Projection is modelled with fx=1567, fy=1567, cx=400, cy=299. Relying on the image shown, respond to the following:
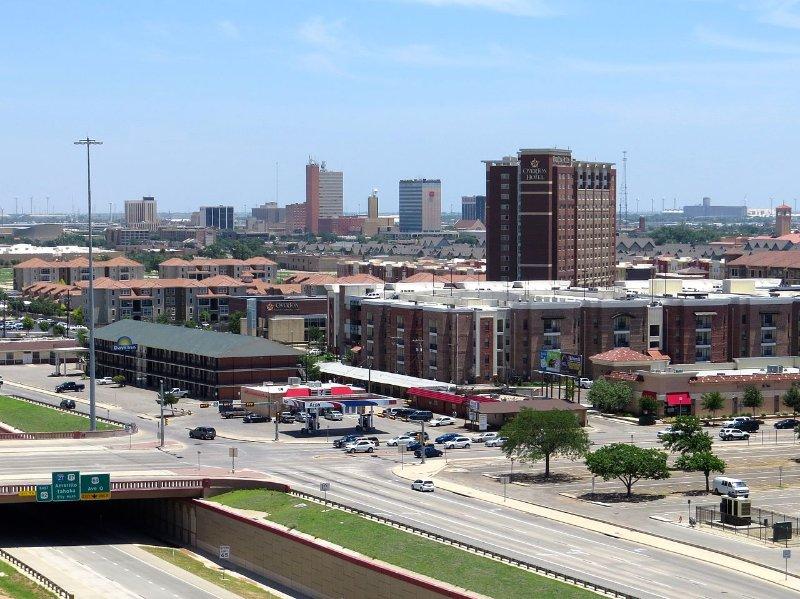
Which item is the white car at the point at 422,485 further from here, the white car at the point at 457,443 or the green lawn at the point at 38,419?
the green lawn at the point at 38,419

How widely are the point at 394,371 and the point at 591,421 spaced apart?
28.6m

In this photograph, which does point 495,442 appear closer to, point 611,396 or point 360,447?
point 360,447

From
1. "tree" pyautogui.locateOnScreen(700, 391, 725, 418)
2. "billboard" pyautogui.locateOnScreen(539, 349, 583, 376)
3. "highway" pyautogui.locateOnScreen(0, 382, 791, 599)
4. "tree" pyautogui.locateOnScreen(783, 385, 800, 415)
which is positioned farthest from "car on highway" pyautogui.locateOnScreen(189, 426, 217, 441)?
"tree" pyautogui.locateOnScreen(783, 385, 800, 415)

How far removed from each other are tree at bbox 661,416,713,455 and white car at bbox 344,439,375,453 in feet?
67.2

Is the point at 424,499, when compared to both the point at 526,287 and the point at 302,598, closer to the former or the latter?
the point at 302,598

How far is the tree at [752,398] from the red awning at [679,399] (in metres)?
4.61

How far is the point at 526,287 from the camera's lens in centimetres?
17450

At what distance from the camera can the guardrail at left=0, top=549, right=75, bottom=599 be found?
73800 millimetres

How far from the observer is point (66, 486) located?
84.7 meters

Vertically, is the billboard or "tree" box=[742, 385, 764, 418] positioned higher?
the billboard

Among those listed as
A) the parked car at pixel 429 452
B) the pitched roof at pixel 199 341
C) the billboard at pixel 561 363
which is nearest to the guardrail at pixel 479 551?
the parked car at pixel 429 452

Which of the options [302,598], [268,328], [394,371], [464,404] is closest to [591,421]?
[464,404]

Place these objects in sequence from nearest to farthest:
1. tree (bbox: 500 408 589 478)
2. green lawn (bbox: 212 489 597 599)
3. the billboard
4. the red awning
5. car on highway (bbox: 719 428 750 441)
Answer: green lawn (bbox: 212 489 597 599) < tree (bbox: 500 408 589 478) < car on highway (bbox: 719 428 750 441) < the red awning < the billboard

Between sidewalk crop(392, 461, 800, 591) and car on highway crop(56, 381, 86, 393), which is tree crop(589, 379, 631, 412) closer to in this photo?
sidewalk crop(392, 461, 800, 591)
